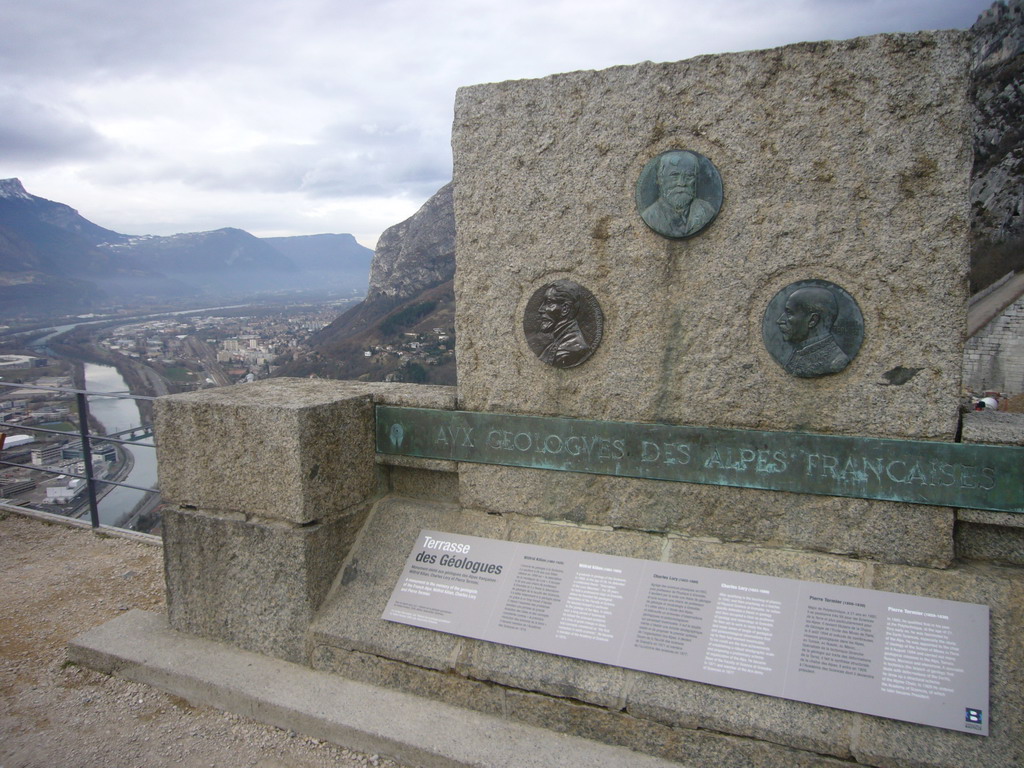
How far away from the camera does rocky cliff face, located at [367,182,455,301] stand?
1958cm

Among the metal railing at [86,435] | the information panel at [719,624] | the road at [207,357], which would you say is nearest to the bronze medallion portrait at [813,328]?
the information panel at [719,624]

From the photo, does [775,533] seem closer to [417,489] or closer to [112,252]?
[417,489]

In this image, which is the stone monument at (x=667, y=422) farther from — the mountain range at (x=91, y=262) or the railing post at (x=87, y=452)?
the mountain range at (x=91, y=262)

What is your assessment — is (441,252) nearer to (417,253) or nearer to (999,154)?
(417,253)

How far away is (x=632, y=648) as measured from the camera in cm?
231

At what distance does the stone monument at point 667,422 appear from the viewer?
7.10 feet

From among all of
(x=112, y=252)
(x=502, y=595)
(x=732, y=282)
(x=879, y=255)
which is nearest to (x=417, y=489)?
(x=502, y=595)

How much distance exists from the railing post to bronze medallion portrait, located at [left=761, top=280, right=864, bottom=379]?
435 cm

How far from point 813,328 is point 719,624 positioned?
1100 millimetres

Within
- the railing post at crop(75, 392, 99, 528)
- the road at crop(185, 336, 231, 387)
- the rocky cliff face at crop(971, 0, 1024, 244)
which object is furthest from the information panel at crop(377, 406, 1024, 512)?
the rocky cliff face at crop(971, 0, 1024, 244)

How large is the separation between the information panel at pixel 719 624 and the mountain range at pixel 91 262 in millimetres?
26830

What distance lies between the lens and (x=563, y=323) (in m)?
2.65

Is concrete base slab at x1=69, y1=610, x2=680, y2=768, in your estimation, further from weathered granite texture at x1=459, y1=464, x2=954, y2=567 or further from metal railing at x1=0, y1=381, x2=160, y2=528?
metal railing at x1=0, y1=381, x2=160, y2=528

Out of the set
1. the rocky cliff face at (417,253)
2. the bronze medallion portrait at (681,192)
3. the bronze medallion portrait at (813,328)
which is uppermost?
the rocky cliff face at (417,253)
